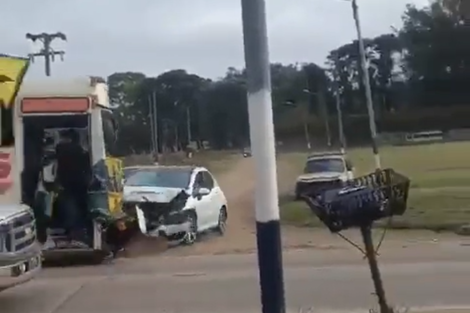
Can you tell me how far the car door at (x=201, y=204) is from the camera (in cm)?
1942

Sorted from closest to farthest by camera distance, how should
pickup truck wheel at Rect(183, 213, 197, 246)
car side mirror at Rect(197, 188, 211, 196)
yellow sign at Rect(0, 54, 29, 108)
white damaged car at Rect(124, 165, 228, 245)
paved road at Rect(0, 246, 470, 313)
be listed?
1. paved road at Rect(0, 246, 470, 313)
2. yellow sign at Rect(0, 54, 29, 108)
3. white damaged car at Rect(124, 165, 228, 245)
4. pickup truck wheel at Rect(183, 213, 197, 246)
5. car side mirror at Rect(197, 188, 211, 196)

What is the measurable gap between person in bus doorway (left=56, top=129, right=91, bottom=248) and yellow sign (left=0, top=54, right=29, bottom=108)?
3.75 feet

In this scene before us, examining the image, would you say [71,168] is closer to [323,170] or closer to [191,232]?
[191,232]

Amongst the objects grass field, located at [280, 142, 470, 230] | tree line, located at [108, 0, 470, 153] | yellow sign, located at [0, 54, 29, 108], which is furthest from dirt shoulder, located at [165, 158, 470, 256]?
tree line, located at [108, 0, 470, 153]

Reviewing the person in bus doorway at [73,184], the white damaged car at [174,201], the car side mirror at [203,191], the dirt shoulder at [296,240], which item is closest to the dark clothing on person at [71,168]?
the person in bus doorway at [73,184]

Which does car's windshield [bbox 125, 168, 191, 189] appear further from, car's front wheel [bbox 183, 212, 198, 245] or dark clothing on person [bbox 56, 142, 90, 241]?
dark clothing on person [bbox 56, 142, 90, 241]

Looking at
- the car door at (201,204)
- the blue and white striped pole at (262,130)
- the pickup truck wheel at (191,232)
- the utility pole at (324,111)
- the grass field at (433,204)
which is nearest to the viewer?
the blue and white striped pole at (262,130)

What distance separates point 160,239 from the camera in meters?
18.0

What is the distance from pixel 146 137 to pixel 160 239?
46.7m

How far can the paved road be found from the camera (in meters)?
10.8

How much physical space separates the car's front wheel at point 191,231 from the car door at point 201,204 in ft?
0.91

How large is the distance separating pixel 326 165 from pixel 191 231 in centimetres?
1287

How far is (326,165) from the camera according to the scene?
3105 centimetres

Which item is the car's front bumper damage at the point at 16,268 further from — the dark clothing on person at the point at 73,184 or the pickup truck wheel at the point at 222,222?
the pickup truck wheel at the point at 222,222
